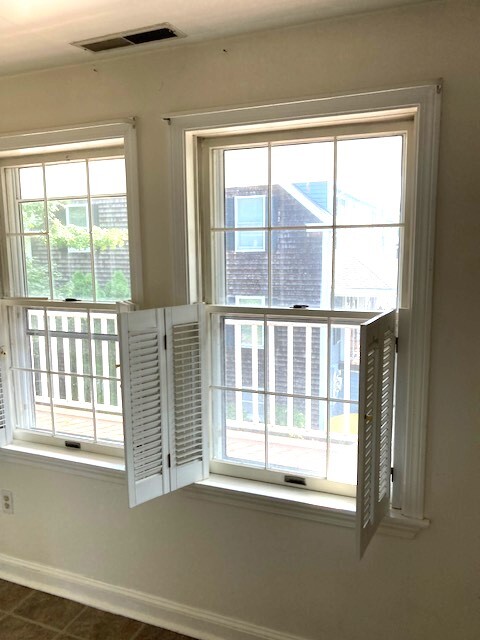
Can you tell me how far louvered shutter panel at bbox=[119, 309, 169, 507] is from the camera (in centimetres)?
190

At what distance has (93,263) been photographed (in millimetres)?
2410

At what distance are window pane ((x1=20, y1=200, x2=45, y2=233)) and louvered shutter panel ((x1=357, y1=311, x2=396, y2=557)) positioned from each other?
5.92 ft

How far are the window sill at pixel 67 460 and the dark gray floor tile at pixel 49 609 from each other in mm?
691

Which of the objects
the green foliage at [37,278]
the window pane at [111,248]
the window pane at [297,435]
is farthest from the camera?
the green foliage at [37,278]

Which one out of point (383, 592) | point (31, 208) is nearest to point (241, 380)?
point (383, 592)

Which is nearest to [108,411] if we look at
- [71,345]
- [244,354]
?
[71,345]

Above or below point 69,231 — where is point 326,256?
below

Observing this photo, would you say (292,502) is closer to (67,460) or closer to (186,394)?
(186,394)

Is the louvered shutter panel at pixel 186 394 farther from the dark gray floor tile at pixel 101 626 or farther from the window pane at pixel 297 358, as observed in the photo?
the dark gray floor tile at pixel 101 626

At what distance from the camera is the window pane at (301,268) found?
200cm

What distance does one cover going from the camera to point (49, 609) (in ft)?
8.13

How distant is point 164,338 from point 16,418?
49.4 inches

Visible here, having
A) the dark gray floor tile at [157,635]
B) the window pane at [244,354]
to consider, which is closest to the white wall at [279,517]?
the dark gray floor tile at [157,635]

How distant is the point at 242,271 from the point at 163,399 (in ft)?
2.16
